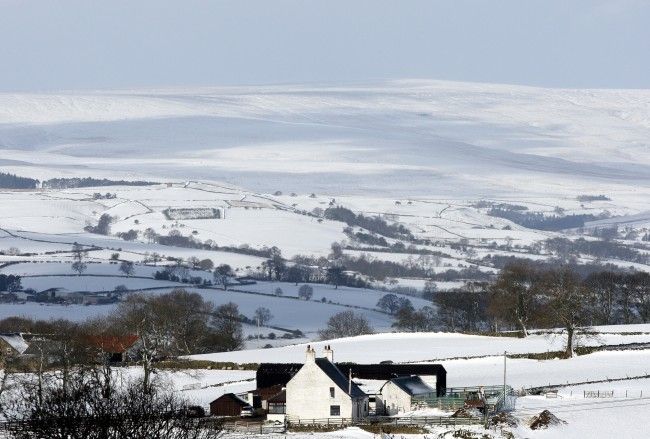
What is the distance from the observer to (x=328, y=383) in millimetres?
53812

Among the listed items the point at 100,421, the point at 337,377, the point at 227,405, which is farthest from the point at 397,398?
the point at 100,421

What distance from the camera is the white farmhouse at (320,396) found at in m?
53.5

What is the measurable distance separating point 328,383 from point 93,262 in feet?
362

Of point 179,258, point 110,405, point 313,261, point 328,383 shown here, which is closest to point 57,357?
point 328,383

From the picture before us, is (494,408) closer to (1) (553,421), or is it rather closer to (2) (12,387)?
(1) (553,421)

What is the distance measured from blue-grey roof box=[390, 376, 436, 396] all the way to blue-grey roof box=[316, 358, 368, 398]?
2.68 meters

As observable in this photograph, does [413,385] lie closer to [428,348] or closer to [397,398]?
[397,398]

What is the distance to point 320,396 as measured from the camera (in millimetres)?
53875

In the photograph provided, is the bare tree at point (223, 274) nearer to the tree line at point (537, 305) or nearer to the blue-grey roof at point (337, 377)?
the tree line at point (537, 305)

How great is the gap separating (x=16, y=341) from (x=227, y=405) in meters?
23.9

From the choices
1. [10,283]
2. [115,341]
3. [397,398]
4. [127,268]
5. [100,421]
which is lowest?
[397,398]

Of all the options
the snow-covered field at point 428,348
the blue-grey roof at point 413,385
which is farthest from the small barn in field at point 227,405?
the snow-covered field at point 428,348

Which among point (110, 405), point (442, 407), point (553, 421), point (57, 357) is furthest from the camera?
point (57, 357)

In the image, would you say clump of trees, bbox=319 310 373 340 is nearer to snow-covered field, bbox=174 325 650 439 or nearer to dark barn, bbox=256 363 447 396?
snow-covered field, bbox=174 325 650 439
